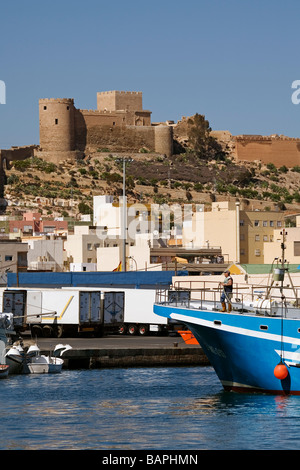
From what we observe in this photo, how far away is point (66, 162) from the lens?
138000 millimetres

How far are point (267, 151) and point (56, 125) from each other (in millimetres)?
33075

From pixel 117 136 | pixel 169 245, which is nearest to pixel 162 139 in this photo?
pixel 117 136

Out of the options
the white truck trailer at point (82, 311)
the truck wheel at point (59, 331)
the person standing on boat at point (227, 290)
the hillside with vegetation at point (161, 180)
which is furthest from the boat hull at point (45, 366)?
the hillside with vegetation at point (161, 180)

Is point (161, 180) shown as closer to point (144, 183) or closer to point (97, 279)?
point (144, 183)

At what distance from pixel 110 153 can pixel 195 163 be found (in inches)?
527

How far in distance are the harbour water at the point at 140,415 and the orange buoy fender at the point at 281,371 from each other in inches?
25.3

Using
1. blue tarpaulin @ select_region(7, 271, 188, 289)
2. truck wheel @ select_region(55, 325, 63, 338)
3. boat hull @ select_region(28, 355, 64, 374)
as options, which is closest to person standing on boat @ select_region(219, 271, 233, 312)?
boat hull @ select_region(28, 355, 64, 374)

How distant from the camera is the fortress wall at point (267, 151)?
157500 millimetres

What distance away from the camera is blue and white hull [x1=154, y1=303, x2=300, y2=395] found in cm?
2803

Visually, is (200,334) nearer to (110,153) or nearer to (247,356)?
(247,356)

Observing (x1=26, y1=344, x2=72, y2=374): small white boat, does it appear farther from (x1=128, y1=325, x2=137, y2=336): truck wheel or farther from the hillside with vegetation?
the hillside with vegetation

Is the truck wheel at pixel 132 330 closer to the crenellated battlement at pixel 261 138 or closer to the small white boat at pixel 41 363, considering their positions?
the small white boat at pixel 41 363
